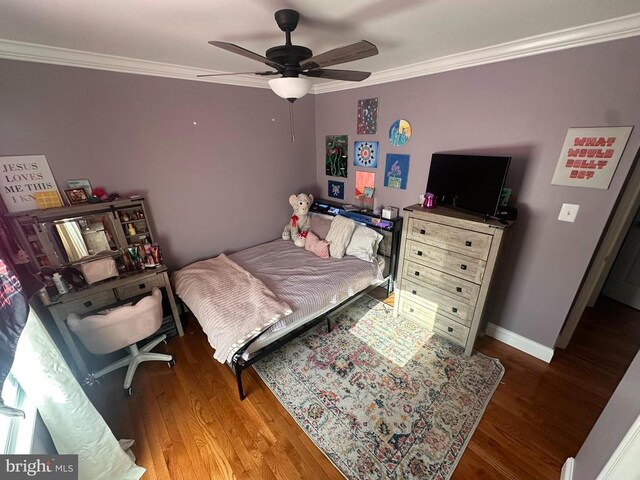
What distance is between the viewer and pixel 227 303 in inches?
81.9

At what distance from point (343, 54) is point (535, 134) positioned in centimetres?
166

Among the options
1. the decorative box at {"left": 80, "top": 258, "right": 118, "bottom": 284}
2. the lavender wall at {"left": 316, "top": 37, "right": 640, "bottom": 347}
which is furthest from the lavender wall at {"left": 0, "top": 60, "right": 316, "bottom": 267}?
the lavender wall at {"left": 316, "top": 37, "right": 640, "bottom": 347}

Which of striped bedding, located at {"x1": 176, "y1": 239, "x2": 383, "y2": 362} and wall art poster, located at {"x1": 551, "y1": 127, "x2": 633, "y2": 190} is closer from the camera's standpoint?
wall art poster, located at {"x1": 551, "y1": 127, "x2": 633, "y2": 190}

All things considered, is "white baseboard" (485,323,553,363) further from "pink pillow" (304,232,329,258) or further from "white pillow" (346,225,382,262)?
"pink pillow" (304,232,329,258)

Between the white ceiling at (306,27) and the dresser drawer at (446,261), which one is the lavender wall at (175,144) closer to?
the white ceiling at (306,27)

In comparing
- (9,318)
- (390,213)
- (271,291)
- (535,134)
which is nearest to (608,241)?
(535,134)

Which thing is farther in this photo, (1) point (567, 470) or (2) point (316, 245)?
(2) point (316, 245)

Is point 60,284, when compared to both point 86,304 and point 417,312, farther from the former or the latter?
point 417,312

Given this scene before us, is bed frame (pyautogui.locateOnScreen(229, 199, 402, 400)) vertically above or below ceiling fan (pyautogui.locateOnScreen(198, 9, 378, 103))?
below

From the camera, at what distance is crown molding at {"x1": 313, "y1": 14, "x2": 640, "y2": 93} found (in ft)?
4.86

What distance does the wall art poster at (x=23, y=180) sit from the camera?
1813 mm

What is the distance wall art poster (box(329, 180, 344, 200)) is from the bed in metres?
0.83

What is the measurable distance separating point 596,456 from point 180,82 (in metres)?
3.77

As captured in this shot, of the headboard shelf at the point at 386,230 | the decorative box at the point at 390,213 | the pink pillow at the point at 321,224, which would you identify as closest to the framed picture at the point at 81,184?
the pink pillow at the point at 321,224
